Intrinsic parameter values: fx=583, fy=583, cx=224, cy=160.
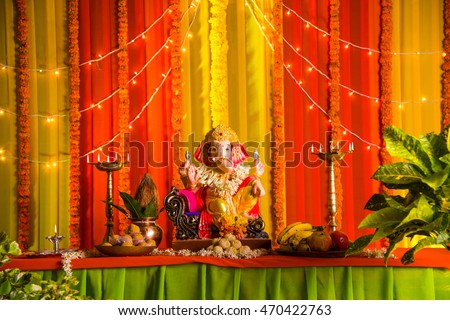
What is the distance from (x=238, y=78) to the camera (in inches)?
201

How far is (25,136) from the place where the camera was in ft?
16.0

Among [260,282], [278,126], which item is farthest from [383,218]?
[278,126]

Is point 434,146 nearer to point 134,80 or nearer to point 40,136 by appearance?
point 134,80

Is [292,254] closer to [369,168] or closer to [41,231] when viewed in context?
[369,168]

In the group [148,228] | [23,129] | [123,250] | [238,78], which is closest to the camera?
[123,250]

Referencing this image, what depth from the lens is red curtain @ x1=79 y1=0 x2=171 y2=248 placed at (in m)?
4.97

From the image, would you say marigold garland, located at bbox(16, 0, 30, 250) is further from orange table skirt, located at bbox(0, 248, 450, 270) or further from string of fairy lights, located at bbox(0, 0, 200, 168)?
orange table skirt, located at bbox(0, 248, 450, 270)

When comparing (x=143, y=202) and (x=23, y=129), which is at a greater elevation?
(x=23, y=129)

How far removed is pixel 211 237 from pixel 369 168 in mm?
2420

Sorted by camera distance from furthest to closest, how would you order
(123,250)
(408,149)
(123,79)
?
1. (123,79)
2. (123,250)
3. (408,149)

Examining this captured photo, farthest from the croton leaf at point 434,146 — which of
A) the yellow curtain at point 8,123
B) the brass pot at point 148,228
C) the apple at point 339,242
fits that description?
the yellow curtain at point 8,123

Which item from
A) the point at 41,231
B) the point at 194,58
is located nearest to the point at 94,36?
the point at 194,58

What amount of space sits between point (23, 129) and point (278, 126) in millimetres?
2154

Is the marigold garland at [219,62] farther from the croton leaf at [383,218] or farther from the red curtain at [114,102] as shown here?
the croton leaf at [383,218]
